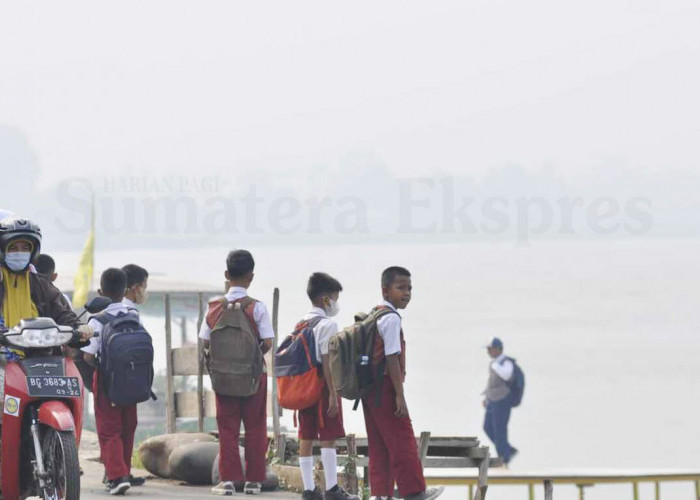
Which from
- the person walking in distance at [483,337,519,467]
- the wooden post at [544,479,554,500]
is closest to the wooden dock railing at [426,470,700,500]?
the wooden post at [544,479,554,500]

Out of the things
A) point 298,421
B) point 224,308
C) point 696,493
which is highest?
point 224,308

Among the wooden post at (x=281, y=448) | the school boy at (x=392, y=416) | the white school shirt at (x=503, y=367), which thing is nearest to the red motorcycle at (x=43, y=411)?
the school boy at (x=392, y=416)

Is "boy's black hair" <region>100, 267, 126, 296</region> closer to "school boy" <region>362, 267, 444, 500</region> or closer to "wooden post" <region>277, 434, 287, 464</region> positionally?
"school boy" <region>362, 267, 444, 500</region>

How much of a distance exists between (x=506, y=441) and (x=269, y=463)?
12.9 metres

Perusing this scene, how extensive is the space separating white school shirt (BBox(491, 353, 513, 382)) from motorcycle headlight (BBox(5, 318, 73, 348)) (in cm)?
1729

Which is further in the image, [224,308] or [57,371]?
[224,308]

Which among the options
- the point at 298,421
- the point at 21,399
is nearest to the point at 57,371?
the point at 21,399

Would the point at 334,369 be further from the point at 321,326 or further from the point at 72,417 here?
the point at 72,417

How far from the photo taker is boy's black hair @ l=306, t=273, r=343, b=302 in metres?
11.1

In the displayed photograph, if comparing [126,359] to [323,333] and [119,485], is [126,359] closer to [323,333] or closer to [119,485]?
[119,485]

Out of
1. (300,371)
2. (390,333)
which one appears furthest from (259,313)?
(390,333)

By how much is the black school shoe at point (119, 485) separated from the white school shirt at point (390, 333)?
2.46 meters

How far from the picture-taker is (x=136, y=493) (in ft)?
38.1

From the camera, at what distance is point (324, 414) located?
11086 mm
